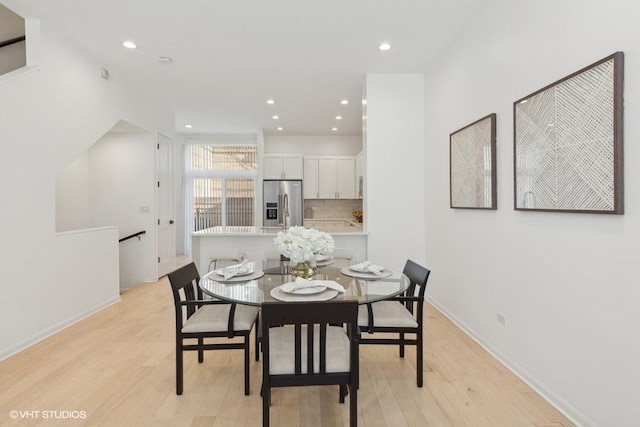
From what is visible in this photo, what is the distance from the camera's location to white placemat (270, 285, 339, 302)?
1.84 meters

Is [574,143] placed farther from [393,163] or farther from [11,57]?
[11,57]

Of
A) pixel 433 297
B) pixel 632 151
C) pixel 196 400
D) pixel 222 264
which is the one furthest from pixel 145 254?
pixel 632 151

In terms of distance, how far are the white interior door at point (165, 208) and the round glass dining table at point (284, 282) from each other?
3.58 meters

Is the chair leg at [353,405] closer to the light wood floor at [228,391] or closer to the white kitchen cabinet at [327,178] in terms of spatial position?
the light wood floor at [228,391]

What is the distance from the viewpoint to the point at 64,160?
3.50 meters

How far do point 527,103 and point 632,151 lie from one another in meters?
0.87

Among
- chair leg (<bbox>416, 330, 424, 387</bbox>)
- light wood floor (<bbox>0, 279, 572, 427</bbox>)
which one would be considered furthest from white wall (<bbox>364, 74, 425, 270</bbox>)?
chair leg (<bbox>416, 330, 424, 387</bbox>)

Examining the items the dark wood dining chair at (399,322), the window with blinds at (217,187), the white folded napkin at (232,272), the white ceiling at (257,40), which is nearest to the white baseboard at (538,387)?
the dark wood dining chair at (399,322)

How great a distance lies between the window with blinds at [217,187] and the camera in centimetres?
802

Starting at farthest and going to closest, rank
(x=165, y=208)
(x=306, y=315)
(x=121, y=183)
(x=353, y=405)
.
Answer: (x=165, y=208) < (x=121, y=183) < (x=353, y=405) < (x=306, y=315)

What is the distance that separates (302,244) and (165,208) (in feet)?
14.2

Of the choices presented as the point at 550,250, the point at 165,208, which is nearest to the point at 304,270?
the point at 550,250

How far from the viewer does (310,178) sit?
24.9 feet

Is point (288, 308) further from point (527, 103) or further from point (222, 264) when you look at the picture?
point (222, 264)
